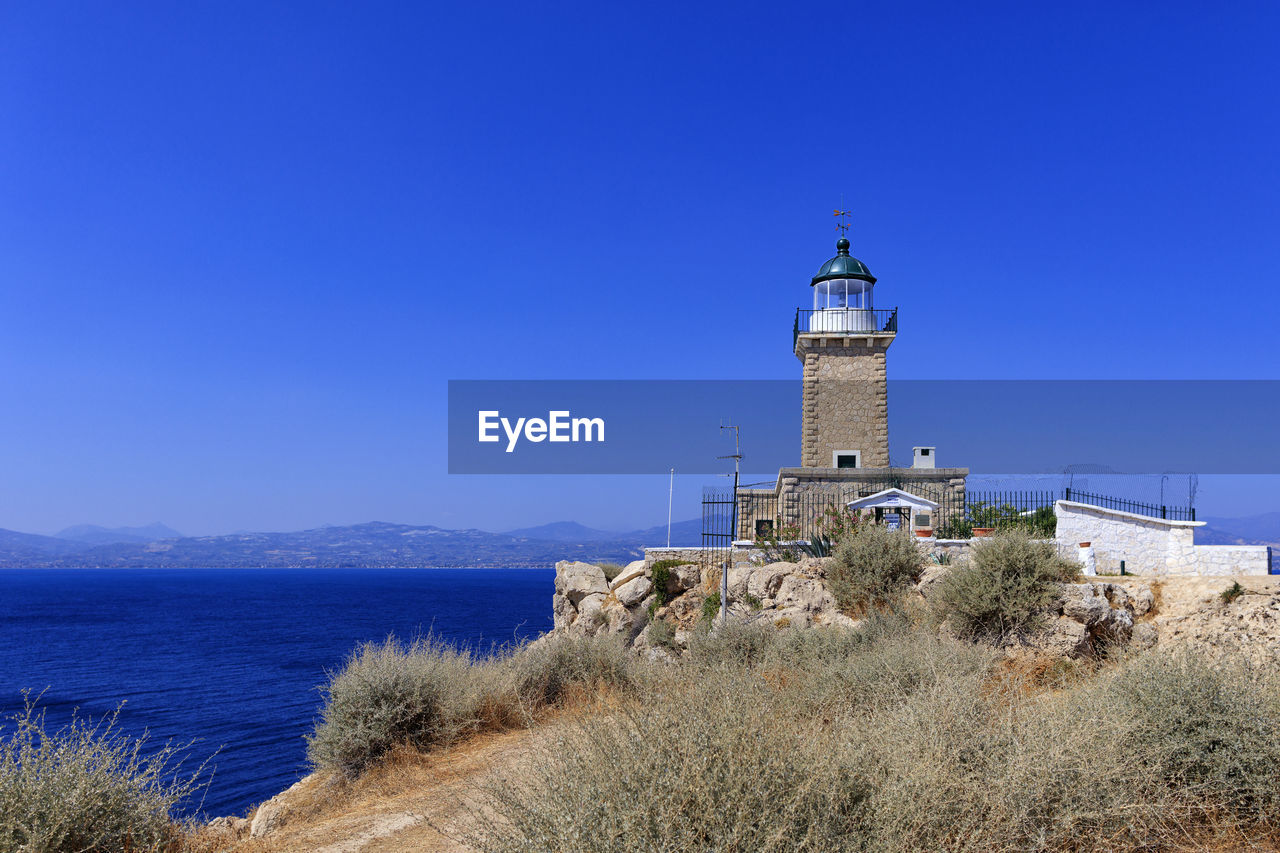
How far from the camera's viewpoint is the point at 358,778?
26.9 feet


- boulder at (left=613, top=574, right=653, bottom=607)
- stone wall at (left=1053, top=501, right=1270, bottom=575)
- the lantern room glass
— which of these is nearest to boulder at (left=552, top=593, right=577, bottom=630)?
boulder at (left=613, top=574, right=653, bottom=607)

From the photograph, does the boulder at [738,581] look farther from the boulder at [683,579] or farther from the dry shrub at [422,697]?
the dry shrub at [422,697]

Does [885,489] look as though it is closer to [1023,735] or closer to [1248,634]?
[1248,634]

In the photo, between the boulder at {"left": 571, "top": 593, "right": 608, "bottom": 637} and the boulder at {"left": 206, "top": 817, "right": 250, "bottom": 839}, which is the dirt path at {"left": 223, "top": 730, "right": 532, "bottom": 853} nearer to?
the boulder at {"left": 206, "top": 817, "right": 250, "bottom": 839}

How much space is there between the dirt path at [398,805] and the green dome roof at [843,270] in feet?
65.2

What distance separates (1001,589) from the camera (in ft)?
33.3

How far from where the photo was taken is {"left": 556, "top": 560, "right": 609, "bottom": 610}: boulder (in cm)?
1961

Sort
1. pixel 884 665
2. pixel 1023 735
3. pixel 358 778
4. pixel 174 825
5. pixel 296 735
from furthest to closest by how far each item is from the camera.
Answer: pixel 296 735 → pixel 358 778 → pixel 884 665 → pixel 174 825 → pixel 1023 735

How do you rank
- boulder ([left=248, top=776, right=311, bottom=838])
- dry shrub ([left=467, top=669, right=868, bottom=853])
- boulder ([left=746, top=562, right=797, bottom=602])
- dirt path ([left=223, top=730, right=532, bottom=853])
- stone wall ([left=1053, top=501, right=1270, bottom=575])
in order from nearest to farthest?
dry shrub ([left=467, top=669, right=868, bottom=853]) → dirt path ([left=223, top=730, right=532, bottom=853]) → boulder ([left=248, top=776, right=311, bottom=838]) → stone wall ([left=1053, top=501, right=1270, bottom=575]) → boulder ([left=746, top=562, right=797, bottom=602])

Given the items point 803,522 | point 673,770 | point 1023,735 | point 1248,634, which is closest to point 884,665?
point 1023,735

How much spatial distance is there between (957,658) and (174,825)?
6.88 m

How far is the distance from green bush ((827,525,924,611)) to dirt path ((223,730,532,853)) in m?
6.22

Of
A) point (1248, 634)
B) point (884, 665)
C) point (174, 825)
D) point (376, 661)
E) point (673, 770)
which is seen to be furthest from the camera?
point (1248, 634)

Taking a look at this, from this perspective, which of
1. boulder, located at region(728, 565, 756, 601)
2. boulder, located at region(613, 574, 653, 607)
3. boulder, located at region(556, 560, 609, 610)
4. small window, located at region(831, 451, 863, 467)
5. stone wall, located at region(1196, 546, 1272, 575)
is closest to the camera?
stone wall, located at region(1196, 546, 1272, 575)
